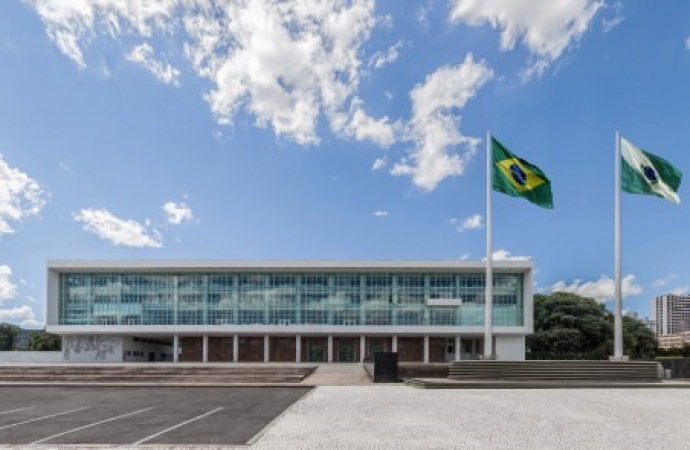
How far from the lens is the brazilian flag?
102ft

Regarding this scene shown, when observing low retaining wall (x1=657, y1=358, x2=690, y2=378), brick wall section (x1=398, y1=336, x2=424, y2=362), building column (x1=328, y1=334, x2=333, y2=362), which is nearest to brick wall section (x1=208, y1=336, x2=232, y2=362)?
building column (x1=328, y1=334, x2=333, y2=362)

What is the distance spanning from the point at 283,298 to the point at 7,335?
8773 centimetres

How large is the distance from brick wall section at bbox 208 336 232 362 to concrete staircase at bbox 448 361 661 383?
39949 millimetres

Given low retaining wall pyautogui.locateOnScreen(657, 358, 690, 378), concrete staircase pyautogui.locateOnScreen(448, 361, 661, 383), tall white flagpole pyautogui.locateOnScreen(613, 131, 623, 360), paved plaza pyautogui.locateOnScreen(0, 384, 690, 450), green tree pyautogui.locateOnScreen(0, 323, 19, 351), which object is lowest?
green tree pyautogui.locateOnScreen(0, 323, 19, 351)

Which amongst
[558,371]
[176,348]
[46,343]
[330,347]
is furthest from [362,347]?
[46,343]

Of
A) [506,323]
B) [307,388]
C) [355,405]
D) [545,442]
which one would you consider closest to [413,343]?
[506,323]

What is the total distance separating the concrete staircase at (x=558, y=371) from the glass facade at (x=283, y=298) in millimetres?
32186

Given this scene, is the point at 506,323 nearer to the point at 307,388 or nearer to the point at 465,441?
the point at 307,388

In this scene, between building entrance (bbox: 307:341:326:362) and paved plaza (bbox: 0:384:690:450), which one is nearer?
paved plaza (bbox: 0:384:690:450)

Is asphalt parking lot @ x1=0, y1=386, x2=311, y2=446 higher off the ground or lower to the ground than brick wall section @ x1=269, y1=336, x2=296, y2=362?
higher

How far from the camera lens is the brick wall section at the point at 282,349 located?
64.1m

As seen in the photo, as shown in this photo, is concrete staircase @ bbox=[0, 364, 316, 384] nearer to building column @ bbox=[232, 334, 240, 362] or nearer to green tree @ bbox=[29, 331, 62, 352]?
building column @ bbox=[232, 334, 240, 362]

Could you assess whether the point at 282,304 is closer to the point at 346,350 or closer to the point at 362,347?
the point at 346,350

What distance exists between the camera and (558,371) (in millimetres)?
29812
